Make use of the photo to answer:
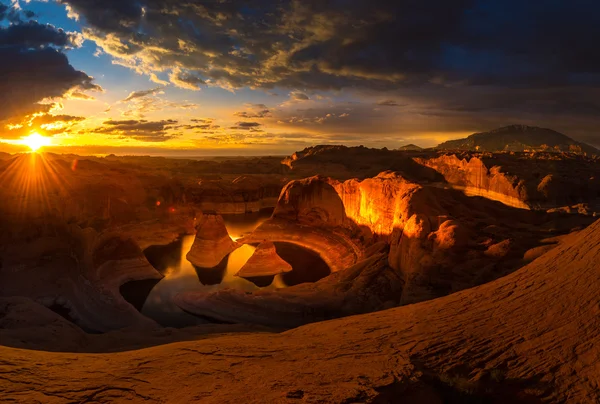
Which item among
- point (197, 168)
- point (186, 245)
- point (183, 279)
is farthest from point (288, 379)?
point (197, 168)

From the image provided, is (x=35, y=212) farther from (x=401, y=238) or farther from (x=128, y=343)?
(x=401, y=238)

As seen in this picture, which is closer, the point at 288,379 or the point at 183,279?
the point at 288,379

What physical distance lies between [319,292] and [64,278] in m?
16.7

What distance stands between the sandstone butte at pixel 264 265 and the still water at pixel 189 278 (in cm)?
66

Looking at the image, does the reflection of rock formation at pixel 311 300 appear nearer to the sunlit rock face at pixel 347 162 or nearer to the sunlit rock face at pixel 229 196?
the sunlit rock face at pixel 229 196

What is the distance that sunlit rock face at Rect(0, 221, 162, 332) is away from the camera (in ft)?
70.0

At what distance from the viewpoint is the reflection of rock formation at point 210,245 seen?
36.2 metres

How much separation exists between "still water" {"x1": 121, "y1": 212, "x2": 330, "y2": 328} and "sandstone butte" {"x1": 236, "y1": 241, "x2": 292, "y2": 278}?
25.9 inches

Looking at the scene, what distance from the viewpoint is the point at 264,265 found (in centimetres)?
3303

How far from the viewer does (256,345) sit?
995cm

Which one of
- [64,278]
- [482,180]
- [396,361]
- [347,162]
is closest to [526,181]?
[482,180]

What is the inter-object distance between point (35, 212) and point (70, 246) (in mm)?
3273

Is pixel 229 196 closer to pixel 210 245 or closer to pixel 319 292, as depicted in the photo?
pixel 210 245

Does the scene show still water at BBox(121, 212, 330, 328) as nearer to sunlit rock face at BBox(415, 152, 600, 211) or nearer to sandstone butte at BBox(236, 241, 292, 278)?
sandstone butte at BBox(236, 241, 292, 278)
